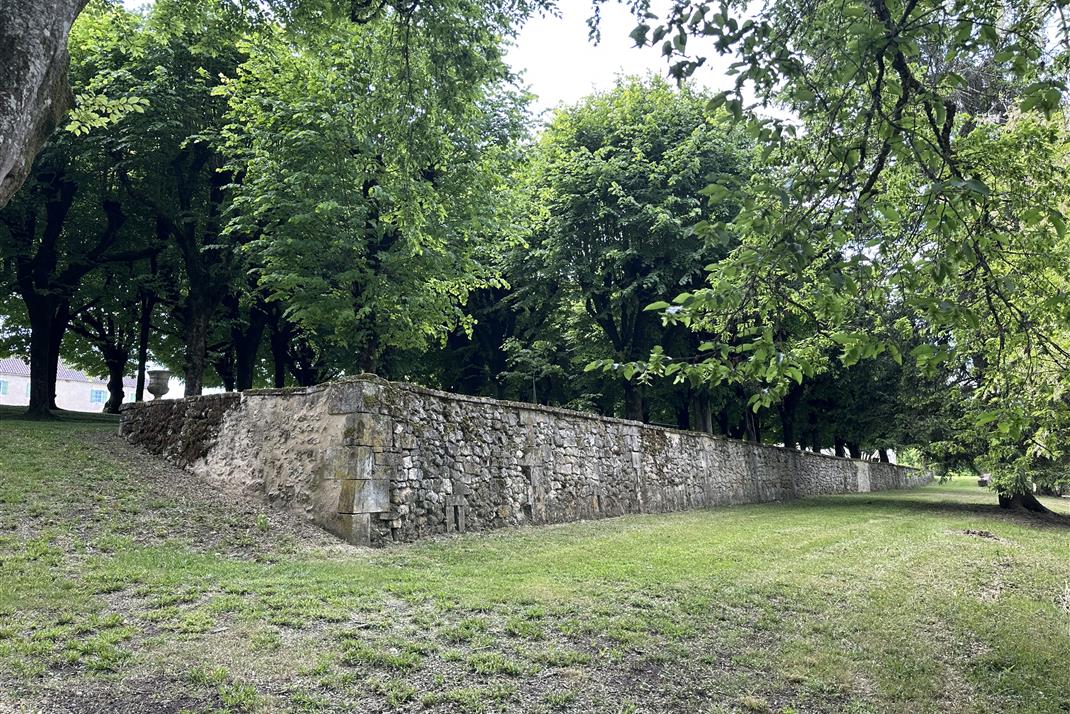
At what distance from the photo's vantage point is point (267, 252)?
42.0 ft

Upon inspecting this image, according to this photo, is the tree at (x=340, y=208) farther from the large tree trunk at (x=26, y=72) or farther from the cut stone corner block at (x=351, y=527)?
the large tree trunk at (x=26, y=72)

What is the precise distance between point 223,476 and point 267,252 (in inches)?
195

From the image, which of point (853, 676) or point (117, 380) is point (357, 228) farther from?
point (117, 380)

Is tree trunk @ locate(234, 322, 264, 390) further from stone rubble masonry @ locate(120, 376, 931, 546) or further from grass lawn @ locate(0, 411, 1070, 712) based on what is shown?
grass lawn @ locate(0, 411, 1070, 712)

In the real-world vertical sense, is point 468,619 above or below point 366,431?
below

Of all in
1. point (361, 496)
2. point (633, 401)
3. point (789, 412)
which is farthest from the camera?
point (789, 412)

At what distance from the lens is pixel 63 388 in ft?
162

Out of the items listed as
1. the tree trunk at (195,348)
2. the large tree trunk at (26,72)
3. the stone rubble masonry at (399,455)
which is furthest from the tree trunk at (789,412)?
the large tree trunk at (26,72)

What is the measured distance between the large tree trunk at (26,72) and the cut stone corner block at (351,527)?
5.75 m

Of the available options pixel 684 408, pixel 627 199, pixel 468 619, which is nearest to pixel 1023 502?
pixel 684 408

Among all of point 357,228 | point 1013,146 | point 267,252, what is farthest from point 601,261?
point 1013,146

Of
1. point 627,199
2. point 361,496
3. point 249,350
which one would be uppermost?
point 627,199

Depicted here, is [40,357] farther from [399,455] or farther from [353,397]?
[399,455]

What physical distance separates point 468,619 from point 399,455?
13.3 feet
